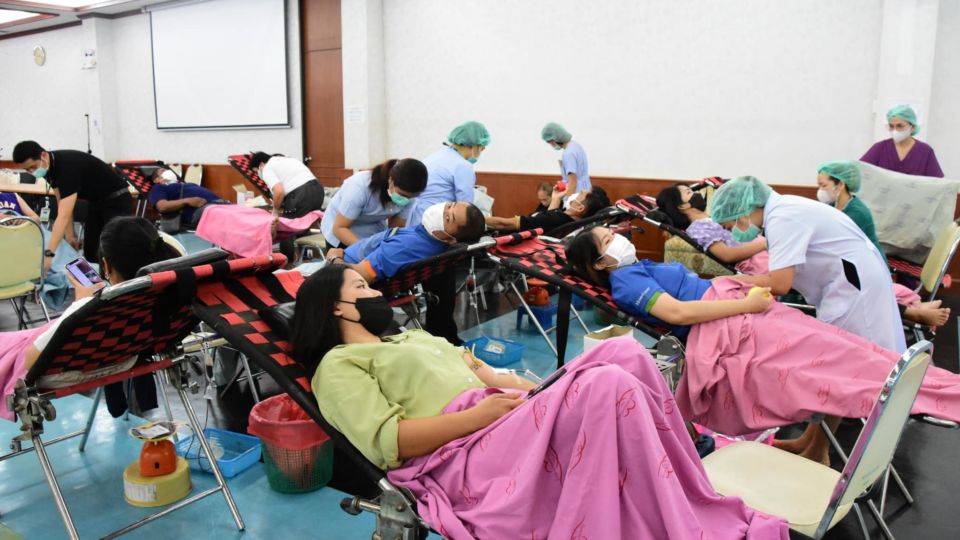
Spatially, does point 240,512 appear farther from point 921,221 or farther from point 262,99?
point 262,99

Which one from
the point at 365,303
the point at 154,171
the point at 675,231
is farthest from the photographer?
the point at 154,171

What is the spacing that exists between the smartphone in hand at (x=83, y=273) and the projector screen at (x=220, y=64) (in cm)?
689

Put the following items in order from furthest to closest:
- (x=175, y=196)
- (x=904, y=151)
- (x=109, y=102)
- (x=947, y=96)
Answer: (x=109, y=102)
(x=175, y=196)
(x=947, y=96)
(x=904, y=151)

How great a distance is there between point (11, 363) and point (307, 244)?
3196mm

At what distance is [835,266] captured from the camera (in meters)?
2.76

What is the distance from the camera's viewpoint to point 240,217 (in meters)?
4.39

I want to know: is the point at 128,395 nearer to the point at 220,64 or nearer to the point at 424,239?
the point at 424,239

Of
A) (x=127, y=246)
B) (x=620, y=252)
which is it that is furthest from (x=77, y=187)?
(x=620, y=252)

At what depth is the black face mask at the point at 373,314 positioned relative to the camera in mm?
1912

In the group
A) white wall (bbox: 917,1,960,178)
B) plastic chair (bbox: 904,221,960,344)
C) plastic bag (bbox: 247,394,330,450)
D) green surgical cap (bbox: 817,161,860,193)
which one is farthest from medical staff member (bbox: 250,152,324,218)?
Answer: white wall (bbox: 917,1,960,178)

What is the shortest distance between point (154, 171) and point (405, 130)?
2984mm

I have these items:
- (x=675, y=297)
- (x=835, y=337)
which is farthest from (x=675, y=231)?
(x=835, y=337)

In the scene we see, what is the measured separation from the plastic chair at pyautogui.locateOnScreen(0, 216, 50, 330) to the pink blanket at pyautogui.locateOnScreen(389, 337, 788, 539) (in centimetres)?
322

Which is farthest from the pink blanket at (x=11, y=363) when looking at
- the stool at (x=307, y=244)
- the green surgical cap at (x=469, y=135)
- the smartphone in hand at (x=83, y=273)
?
the green surgical cap at (x=469, y=135)
